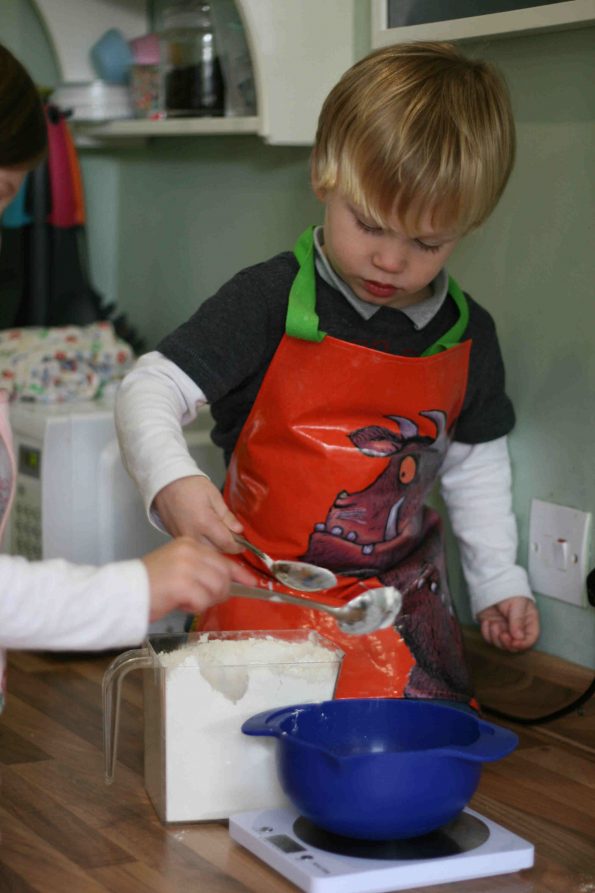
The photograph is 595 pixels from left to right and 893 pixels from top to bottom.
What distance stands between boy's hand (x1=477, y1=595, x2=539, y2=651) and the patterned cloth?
2.06 feet

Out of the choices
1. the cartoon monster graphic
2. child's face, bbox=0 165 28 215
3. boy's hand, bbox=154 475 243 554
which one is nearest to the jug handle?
boy's hand, bbox=154 475 243 554

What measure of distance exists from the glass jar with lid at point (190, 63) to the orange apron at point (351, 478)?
0.44m

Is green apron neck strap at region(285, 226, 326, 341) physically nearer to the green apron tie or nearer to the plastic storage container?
the green apron tie

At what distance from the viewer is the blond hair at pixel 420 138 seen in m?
1.10

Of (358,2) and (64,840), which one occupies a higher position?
(358,2)

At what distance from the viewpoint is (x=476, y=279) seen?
137cm

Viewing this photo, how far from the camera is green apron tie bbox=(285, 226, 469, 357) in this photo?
1.21 metres

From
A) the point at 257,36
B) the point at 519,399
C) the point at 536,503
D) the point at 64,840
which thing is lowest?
the point at 64,840

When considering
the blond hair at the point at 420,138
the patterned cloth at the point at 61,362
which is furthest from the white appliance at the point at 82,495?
the blond hair at the point at 420,138

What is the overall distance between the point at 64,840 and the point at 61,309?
3.68 feet

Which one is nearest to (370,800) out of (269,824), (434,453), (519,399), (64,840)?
(269,824)

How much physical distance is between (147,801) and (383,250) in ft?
1.68

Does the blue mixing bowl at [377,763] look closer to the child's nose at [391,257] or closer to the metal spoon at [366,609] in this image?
the metal spoon at [366,609]

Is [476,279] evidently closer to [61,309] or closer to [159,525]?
[159,525]
